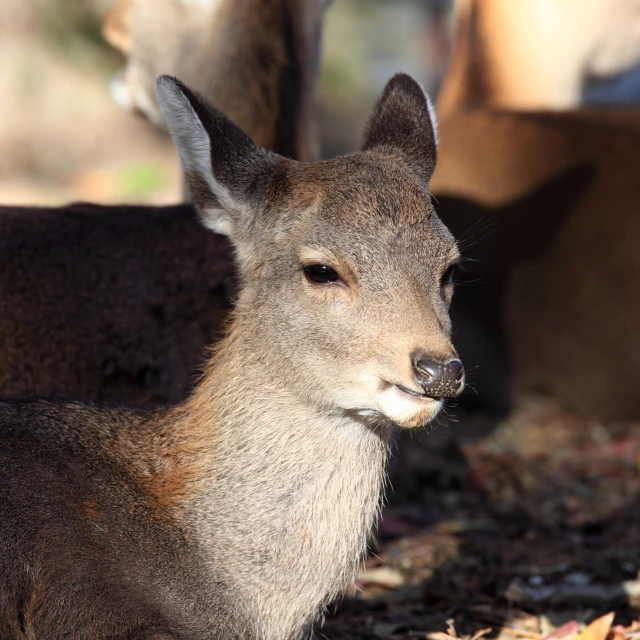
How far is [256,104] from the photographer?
25.0ft

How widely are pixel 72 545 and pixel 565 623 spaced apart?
101 inches

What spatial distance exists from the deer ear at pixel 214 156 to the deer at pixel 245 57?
258 centimetres

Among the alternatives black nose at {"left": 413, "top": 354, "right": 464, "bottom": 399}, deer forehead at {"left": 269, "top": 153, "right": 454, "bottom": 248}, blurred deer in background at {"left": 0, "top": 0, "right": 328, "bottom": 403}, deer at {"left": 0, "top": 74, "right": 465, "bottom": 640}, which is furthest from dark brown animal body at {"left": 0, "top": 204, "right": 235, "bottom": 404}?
black nose at {"left": 413, "top": 354, "right": 464, "bottom": 399}

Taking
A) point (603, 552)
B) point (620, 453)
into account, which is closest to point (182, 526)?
point (603, 552)

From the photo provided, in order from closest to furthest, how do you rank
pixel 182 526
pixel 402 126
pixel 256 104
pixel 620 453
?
pixel 182 526 → pixel 402 126 → pixel 256 104 → pixel 620 453

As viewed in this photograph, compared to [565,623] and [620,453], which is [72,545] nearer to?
[565,623]

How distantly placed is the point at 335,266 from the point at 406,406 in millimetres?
627

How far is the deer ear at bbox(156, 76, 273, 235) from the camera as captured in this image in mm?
4684

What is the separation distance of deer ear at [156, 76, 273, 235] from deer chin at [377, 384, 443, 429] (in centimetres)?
108

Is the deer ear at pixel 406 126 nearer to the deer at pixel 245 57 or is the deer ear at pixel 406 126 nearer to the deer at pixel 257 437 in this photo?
the deer at pixel 257 437

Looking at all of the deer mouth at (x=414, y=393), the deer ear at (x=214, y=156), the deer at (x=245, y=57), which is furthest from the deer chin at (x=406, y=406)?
the deer at (x=245, y=57)

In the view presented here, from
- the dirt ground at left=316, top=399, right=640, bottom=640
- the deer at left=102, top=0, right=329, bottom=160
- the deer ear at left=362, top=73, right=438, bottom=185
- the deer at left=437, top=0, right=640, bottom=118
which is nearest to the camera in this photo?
the deer ear at left=362, top=73, right=438, bottom=185

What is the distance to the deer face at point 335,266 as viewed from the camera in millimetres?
4227

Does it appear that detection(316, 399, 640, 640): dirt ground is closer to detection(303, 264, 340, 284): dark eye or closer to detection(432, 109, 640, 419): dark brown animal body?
detection(432, 109, 640, 419): dark brown animal body
